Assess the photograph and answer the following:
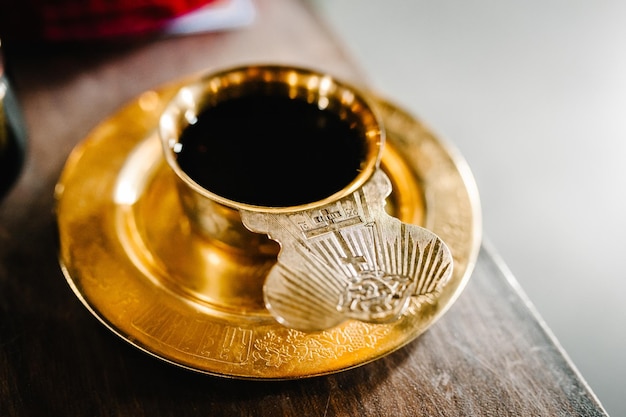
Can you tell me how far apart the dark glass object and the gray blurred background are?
19.4 inches

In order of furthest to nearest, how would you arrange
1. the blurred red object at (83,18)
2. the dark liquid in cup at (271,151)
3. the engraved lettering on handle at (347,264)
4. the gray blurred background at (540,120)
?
the gray blurred background at (540,120) → the blurred red object at (83,18) → the dark liquid in cup at (271,151) → the engraved lettering on handle at (347,264)

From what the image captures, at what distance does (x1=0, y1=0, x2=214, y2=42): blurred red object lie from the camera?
0.81m

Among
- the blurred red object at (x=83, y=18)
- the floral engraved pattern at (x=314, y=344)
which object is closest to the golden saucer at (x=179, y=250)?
the floral engraved pattern at (x=314, y=344)

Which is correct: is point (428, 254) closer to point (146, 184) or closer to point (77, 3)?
point (146, 184)

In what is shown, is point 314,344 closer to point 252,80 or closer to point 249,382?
point 249,382

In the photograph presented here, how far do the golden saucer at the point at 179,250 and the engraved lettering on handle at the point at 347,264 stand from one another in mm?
58

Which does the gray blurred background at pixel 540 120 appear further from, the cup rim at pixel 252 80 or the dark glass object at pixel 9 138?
the dark glass object at pixel 9 138

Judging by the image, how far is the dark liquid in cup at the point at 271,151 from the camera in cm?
57

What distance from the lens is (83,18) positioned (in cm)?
84

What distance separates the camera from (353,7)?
1.72 metres

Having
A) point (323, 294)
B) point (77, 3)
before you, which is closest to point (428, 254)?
point (323, 294)

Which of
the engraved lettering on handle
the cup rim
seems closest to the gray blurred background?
the cup rim

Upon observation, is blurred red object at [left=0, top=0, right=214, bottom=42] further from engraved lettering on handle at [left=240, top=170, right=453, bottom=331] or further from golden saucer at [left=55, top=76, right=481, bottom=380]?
engraved lettering on handle at [left=240, top=170, right=453, bottom=331]

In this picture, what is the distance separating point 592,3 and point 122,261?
1653mm
